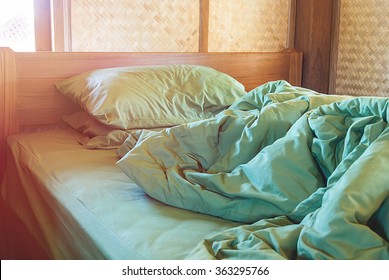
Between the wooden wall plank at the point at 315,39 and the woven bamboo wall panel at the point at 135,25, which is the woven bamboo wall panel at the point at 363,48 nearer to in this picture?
the wooden wall plank at the point at 315,39

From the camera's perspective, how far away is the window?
214 centimetres

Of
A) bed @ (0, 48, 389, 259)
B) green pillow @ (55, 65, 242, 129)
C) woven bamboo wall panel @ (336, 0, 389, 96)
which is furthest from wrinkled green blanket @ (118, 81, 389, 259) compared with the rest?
woven bamboo wall panel @ (336, 0, 389, 96)

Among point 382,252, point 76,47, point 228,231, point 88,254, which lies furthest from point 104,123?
point 382,252

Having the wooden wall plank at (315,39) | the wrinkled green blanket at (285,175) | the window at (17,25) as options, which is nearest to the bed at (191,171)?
the wrinkled green blanket at (285,175)

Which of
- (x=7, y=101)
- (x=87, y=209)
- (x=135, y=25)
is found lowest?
(x=87, y=209)

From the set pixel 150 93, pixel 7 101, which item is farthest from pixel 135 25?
pixel 7 101

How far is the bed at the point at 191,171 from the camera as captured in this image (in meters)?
0.93

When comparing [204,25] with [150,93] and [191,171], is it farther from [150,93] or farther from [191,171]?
[191,171]

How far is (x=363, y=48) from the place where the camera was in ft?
9.24

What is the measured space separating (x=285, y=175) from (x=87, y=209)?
1.56 ft

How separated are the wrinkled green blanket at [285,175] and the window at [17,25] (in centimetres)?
105

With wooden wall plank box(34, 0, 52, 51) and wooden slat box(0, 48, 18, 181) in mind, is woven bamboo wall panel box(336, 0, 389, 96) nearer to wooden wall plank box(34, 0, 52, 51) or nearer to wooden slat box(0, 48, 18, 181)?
wooden wall plank box(34, 0, 52, 51)

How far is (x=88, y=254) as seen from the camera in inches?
48.2
